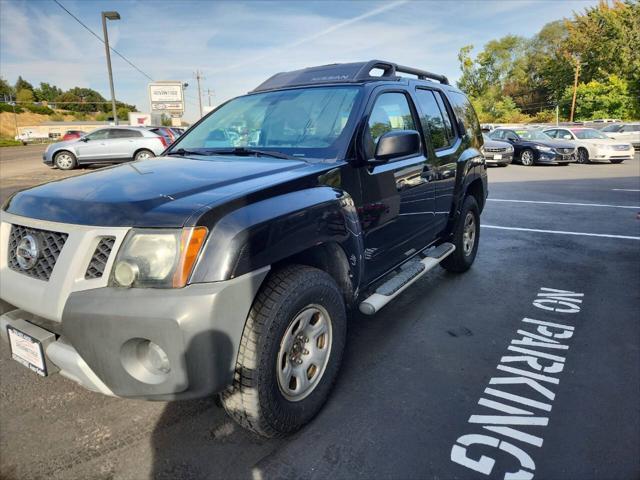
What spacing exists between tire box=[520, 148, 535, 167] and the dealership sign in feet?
78.9

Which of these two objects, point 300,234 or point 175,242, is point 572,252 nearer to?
point 300,234

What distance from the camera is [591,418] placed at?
8.10 ft

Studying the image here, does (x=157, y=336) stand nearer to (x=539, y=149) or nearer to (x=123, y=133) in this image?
(x=123, y=133)

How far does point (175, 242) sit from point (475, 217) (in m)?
3.90

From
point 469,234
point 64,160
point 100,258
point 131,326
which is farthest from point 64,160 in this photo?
point 131,326

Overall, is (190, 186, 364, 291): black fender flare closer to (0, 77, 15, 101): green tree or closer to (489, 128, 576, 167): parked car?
(489, 128, 576, 167): parked car

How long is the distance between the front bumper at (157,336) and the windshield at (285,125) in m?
1.23

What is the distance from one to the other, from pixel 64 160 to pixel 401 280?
1623 cm

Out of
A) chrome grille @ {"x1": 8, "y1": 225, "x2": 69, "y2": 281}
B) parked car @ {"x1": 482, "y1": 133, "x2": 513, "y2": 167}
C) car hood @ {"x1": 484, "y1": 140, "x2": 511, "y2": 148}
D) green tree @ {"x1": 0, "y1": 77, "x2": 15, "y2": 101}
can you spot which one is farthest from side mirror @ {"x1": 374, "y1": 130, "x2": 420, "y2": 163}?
green tree @ {"x1": 0, "y1": 77, "x2": 15, "y2": 101}

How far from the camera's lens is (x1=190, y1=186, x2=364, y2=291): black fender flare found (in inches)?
73.4

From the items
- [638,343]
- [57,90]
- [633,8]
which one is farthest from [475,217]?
[57,90]

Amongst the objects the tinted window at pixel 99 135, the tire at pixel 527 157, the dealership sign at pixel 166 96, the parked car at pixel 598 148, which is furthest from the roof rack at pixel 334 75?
the dealership sign at pixel 166 96

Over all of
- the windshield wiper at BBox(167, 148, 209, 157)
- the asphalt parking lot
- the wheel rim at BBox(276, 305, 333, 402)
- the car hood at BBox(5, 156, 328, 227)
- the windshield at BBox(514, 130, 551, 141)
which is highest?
the windshield at BBox(514, 130, 551, 141)

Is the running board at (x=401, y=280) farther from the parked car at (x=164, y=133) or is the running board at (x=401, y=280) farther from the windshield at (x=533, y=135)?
the windshield at (x=533, y=135)
